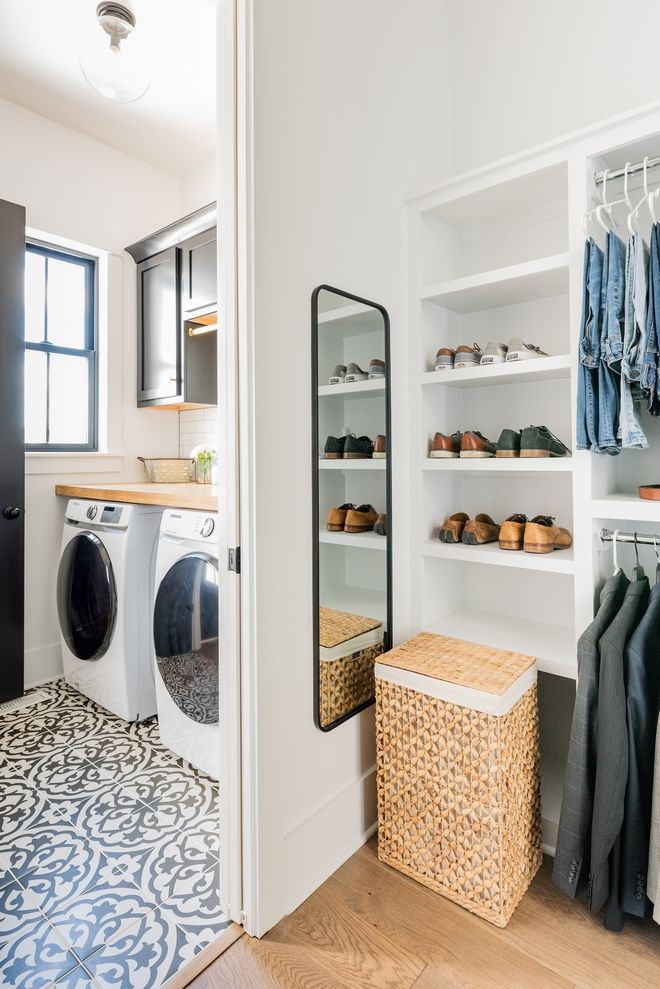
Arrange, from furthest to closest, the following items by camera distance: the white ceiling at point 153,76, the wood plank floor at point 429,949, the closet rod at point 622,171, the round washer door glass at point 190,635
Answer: the white ceiling at point 153,76 < the round washer door glass at point 190,635 < the closet rod at point 622,171 < the wood plank floor at point 429,949

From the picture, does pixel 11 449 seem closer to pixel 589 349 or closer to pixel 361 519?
pixel 361 519

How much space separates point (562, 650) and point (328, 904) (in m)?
0.97

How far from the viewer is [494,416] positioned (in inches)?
79.3

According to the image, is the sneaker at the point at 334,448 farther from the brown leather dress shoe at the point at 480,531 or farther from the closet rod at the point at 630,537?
the closet rod at the point at 630,537

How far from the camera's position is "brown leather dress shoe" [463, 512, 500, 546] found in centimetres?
181

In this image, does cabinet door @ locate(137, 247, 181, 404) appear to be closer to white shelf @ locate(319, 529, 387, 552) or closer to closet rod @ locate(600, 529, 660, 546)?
white shelf @ locate(319, 529, 387, 552)

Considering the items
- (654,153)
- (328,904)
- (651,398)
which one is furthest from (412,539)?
(654,153)

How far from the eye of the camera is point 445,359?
5.97ft

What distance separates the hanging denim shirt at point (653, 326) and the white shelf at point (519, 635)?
0.79 meters

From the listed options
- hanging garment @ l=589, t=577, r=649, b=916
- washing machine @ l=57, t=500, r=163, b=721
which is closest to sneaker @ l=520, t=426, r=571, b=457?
hanging garment @ l=589, t=577, r=649, b=916

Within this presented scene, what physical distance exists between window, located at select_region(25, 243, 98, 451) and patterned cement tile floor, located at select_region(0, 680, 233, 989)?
1526mm

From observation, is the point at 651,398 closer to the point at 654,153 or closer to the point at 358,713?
the point at 654,153

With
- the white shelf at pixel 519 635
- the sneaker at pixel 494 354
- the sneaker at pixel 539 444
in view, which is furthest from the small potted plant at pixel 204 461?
the sneaker at pixel 539 444

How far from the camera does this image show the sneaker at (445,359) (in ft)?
5.96
